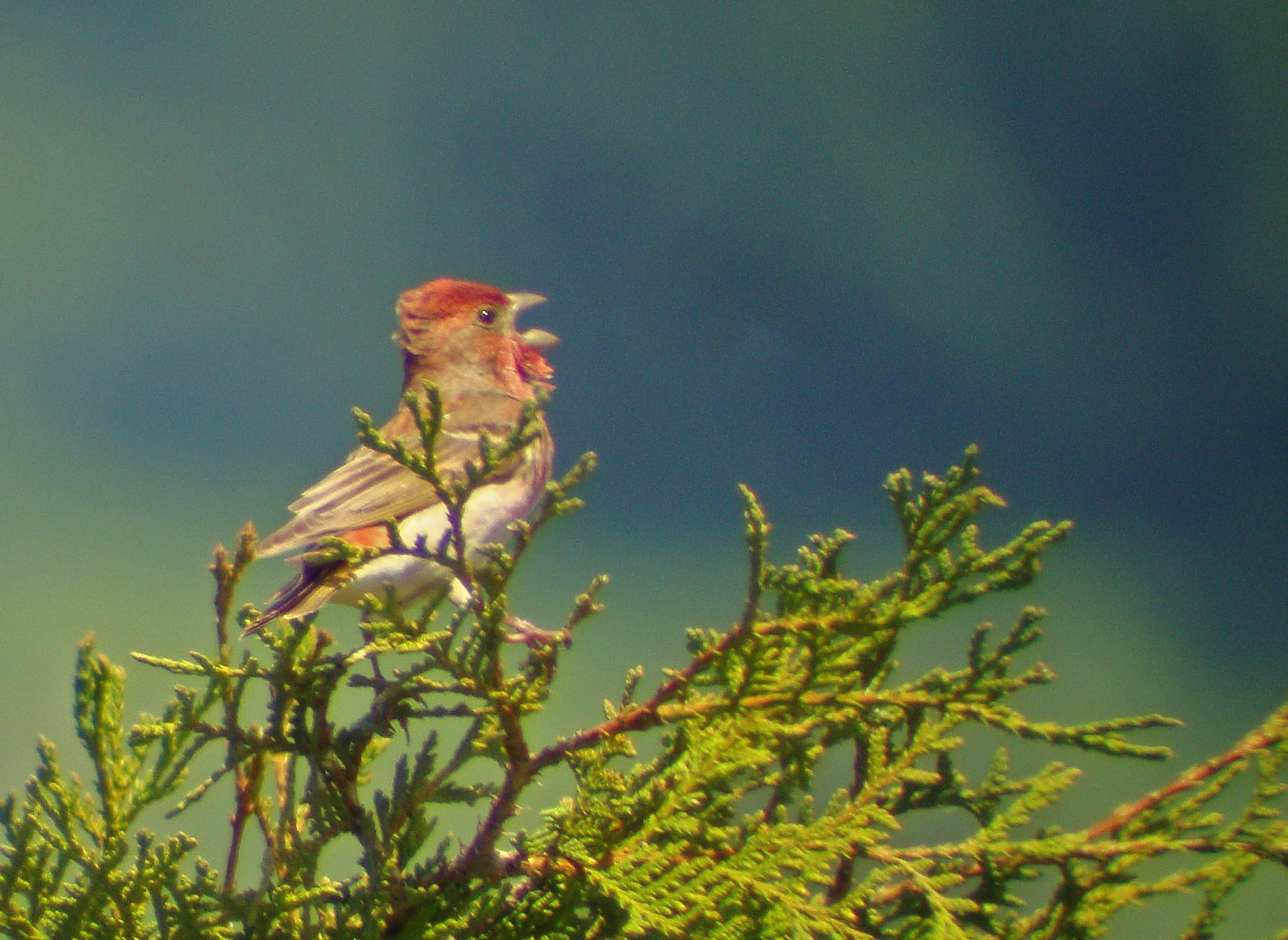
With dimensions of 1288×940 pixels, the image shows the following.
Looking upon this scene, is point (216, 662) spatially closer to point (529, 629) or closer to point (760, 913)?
point (529, 629)

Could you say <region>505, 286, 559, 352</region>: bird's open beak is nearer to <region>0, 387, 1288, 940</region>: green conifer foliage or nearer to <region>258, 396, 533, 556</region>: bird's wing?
<region>258, 396, 533, 556</region>: bird's wing

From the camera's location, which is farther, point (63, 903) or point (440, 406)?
point (63, 903)

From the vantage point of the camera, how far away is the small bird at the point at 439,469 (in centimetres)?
234

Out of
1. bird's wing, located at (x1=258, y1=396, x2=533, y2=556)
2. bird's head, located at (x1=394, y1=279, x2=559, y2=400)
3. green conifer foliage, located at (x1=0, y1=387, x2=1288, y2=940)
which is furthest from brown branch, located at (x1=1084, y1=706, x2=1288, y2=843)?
bird's head, located at (x1=394, y1=279, x2=559, y2=400)

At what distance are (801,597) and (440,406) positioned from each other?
0.68 m

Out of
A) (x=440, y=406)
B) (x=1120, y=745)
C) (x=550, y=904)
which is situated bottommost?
(x=550, y=904)

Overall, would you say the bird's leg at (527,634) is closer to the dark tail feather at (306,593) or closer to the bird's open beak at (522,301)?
the dark tail feather at (306,593)

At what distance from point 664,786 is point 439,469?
72cm

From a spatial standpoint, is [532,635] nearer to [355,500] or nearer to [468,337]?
[355,500]

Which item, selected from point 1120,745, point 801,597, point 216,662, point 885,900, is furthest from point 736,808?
point 216,662

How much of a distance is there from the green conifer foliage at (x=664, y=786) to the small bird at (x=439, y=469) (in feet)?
0.57

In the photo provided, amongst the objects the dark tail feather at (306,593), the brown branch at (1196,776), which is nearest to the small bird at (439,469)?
the dark tail feather at (306,593)

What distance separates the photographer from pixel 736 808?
227cm

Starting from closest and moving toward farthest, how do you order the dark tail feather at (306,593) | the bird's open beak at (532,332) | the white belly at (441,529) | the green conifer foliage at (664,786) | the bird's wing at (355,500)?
the green conifer foliage at (664,786) → the dark tail feather at (306,593) → the bird's wing at (355,500) → the white belly at (441,529) → the bird's open beak at (532,332)
